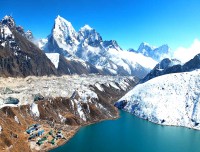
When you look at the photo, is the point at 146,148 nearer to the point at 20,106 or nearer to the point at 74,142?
the point at 74,142

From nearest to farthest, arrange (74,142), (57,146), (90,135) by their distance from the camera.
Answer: (57,146) → (74,142) → (90,135)

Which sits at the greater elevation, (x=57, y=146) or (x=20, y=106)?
(x=20, y=106)

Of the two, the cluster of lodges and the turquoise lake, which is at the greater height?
the cluster of lodges

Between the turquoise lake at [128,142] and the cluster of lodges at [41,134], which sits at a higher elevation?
the cluster of lodges at [41,134]

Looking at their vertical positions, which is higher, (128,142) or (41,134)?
(41,134)

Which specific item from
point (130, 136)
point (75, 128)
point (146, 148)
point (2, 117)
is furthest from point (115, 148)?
point (2, 117)

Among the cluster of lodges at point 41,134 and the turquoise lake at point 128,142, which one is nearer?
the cluster of lodges at point 41,134

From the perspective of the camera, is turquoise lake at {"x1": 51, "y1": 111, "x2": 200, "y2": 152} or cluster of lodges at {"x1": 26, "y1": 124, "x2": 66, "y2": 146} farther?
turquoise lake at {"x1": 51, "y1": 111, "x2": 200, "y2": 152}

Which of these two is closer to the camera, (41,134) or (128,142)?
(41,134)
